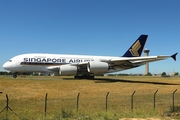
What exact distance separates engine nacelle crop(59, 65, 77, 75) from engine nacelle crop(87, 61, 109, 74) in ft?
8.82

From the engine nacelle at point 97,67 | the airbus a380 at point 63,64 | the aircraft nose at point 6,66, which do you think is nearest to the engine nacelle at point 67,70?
the airbus a380 at point 63,64

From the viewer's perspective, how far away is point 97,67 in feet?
128

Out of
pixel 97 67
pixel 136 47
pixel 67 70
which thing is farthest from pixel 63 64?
pixel 136 47

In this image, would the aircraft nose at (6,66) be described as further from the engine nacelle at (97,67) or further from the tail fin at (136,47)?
the tail fin at (136,47)

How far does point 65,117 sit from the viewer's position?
13.1 m

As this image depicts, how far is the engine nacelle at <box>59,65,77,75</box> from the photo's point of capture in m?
38.6

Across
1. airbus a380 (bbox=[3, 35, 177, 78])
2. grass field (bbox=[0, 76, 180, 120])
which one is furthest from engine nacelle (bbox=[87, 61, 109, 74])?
grass field (bbox=[0, 76, 180, 120])

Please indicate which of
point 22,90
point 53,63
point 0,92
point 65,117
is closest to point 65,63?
point 53,63

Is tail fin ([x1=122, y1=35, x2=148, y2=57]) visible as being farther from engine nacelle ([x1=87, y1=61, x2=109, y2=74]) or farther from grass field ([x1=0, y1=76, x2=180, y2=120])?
grass field ([x1=0, y1=76, x2=180, y2=120])

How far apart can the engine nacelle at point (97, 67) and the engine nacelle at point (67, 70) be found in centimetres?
269

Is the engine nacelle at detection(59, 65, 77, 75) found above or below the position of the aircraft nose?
below

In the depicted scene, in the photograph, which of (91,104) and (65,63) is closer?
(91,104)

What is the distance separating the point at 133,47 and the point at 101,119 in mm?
37969

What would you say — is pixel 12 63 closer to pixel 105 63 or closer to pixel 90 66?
pixel 90 66
